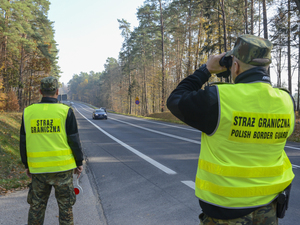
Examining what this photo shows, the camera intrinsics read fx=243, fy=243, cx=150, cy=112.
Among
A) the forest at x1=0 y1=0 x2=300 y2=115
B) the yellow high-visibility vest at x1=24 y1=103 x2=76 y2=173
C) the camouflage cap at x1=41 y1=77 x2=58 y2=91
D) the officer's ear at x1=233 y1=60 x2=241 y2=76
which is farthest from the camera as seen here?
the forest at x1=0 y1=0 x2=300 y2=115

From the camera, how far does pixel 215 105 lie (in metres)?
1.57

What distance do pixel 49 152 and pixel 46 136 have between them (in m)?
0.19

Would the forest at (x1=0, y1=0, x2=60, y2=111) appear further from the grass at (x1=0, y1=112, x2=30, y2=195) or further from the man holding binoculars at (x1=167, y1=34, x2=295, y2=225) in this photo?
the man holding binoculars at (x1=167, y1=34, x2=295, y2=225)

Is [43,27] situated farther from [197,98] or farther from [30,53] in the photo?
[197,98]

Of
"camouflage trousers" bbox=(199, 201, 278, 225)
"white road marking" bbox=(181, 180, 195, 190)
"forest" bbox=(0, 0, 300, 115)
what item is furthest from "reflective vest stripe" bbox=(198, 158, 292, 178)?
"forest" bbox=(0, 0, 300, 115)

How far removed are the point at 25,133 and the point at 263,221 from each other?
2637 millimetres

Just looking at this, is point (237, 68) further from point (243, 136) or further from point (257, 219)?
point (257, 219)

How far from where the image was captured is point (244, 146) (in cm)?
160

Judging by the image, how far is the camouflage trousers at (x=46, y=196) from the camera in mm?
2703

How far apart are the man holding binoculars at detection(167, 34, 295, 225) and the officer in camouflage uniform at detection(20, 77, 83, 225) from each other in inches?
67.8

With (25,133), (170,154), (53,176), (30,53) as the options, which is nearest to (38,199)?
(53,176)

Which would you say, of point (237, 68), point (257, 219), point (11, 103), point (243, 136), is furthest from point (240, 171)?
point (11, 103)

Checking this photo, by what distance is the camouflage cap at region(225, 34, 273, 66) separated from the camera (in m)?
1.59

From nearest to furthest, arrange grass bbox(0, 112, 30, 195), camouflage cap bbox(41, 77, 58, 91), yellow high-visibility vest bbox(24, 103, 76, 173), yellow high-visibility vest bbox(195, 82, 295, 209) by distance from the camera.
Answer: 1. yellow high-visibility vest bbox(195, 82, 295, 209)
2. yellow high-visibility vest bbox(24, 103, 76, 173)
3. camouflage cap bbox(41, 77, 58, 91)
4. grass bbox(0, 112, 30, 195)
